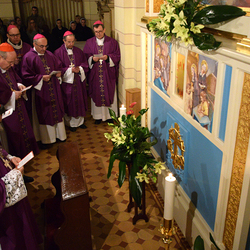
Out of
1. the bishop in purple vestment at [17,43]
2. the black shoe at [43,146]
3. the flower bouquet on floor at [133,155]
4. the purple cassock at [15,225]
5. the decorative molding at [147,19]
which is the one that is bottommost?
the black shoe at [43,146]

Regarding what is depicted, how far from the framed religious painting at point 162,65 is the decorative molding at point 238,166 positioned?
1.41 metres

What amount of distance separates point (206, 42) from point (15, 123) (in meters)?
3.11

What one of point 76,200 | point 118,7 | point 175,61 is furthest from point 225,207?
point 118,7

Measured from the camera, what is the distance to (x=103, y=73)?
580 centimetres

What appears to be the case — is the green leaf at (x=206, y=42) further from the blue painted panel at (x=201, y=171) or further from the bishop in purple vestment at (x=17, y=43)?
the bishop in purple vestment at (x=17, y=43)

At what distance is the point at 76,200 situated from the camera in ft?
8.55

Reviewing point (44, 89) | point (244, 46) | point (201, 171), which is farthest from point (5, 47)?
point (244, 46)

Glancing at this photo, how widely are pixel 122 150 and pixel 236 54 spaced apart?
67.3 inches

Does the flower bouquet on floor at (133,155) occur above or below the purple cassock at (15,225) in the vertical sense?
above

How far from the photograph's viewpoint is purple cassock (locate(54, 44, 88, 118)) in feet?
18.0

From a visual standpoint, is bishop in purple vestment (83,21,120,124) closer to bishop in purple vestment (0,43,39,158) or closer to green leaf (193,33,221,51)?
bishop in purple vestment (0,43,39,158)

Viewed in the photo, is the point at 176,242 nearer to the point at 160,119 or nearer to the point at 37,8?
the point at 160,119

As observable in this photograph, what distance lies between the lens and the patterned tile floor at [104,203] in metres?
3.16

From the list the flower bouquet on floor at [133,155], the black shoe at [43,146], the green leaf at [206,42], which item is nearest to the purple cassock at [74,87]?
the black shoe at [43,146]
